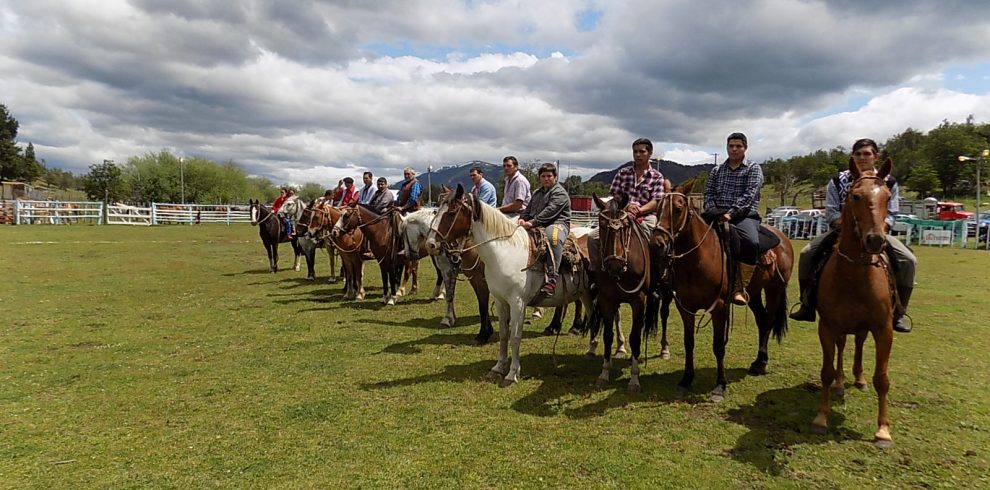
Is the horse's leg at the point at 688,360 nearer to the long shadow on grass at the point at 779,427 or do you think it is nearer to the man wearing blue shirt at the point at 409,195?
the long shadow on grass at the point at 779,427

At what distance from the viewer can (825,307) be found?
4684 millimetres

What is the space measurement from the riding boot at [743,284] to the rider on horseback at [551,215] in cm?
219

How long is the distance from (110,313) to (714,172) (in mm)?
11342

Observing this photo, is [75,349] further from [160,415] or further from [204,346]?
[160,415]

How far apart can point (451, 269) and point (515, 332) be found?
3.10 m

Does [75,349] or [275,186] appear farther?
[275,186]

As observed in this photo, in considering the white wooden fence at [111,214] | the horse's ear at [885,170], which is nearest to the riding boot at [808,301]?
the horse's ear at [885,170]

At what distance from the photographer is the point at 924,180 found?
63.6 m

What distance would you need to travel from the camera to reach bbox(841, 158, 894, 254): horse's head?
3.89 meters

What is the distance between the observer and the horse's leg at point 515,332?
5.90m

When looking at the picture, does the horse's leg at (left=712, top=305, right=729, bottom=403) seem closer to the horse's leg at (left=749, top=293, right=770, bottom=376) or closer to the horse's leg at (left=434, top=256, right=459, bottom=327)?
the horse's leg at (left=749, top=293, right=770, bottom=376)

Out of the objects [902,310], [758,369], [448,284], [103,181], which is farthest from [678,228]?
[103,181]

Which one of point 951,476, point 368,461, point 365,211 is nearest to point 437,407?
point 368,461

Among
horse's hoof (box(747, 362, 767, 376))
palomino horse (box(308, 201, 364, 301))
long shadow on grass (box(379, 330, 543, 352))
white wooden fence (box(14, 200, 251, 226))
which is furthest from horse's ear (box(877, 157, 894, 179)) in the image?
white wooden fence (box(14, 200, 251, 226))
